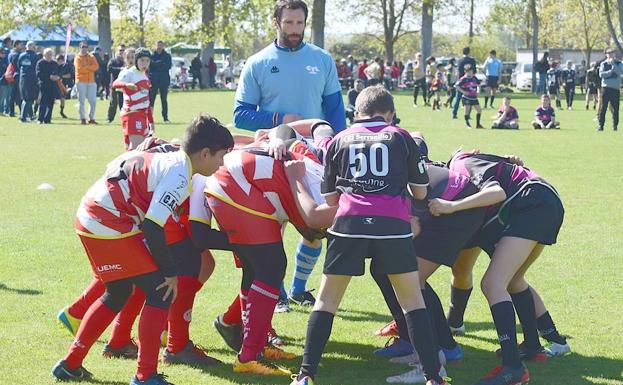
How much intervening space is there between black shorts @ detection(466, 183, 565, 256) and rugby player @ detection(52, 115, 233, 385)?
172 cm

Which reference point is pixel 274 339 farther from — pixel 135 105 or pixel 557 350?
pixel 135 105

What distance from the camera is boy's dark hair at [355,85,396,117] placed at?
533cm

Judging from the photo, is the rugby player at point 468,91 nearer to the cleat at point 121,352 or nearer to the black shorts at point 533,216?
the black shorts at point 533,216

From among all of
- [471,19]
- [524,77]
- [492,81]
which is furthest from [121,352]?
[471,19]

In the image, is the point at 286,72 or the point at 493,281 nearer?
the point at 493,281

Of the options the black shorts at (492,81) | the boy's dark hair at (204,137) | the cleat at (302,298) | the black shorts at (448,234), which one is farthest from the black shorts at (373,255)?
the black shorts at (492,81)

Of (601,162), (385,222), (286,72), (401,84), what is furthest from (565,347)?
(401,84)

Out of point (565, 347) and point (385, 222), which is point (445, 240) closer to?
point (385, 222)

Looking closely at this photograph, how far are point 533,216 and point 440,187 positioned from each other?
58 cm

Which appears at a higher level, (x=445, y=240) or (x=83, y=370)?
(x=445, y=240)

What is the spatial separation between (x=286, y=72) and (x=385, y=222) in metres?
2.26

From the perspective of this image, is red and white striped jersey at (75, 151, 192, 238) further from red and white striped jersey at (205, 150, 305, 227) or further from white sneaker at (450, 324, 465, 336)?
white sneaker at (450, 324, 465, 336)

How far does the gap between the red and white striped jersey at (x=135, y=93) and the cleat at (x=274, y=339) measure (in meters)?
10.3

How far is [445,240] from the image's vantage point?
18.8 feet
